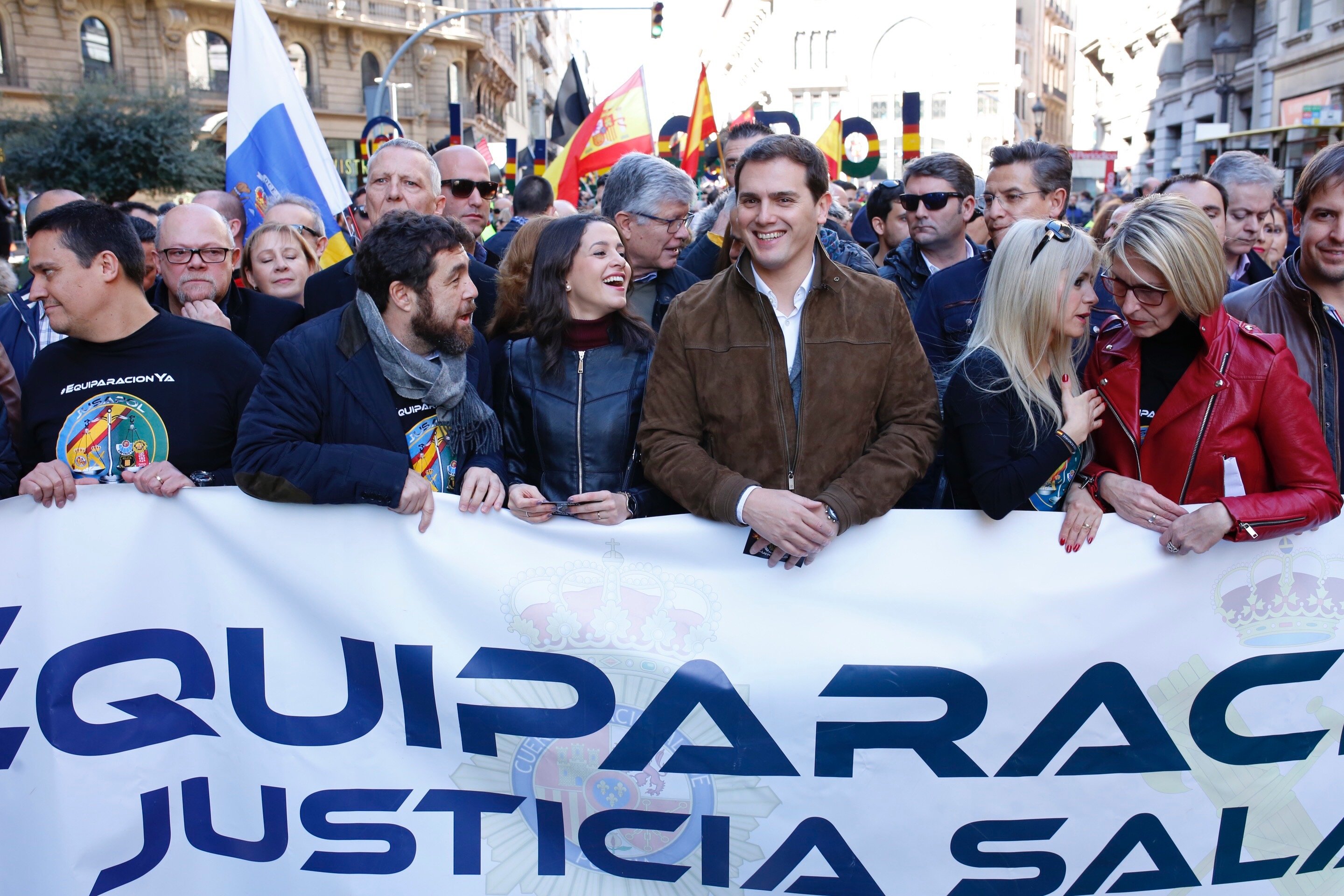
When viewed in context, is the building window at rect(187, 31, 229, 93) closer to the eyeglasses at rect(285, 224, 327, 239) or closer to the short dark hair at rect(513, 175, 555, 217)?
the short dark hair at rect(513, 175, 555, 217)

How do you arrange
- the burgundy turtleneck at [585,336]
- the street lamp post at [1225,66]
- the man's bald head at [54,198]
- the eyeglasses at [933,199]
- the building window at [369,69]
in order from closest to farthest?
the burgundy turtleneck at [585,336], the eyeglasses at [933,199], the man's bald head at [54,198], the street lamp post at [1225,66], the building window at [369,69]

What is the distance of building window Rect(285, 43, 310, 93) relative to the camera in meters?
44.9

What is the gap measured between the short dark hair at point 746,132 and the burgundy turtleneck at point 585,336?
127 inches

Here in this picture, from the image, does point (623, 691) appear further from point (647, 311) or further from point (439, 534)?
point (647, 311)

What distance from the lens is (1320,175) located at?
325cm

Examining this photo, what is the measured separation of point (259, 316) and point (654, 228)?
5.29 ft

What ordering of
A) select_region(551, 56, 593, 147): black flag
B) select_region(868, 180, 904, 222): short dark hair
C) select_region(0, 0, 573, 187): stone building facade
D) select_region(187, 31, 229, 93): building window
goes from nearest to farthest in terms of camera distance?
select_region(868, 180, 904, 222): short dark hair, select_region(551, 56, 593, 147): black flag, select_region(0, 0, 573, 187): stone building facade, select_region(187, 31, 229, 93): building window

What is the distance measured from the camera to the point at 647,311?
398 centimetres

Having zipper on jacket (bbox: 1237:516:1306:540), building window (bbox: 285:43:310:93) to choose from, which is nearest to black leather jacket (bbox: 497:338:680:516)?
zipper on jacket (bbox: 1237:516:1306:540)

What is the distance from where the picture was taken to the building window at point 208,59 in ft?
137

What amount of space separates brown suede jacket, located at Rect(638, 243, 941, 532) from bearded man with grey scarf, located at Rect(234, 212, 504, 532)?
529 millimetres

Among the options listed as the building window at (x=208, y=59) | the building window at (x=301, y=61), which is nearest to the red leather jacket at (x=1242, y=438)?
the building window at (x=208, y=59)

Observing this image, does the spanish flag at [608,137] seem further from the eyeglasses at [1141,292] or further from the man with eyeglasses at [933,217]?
the eyeglasses at [1141,292]

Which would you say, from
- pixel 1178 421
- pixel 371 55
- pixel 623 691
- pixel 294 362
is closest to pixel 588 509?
pixel 623 691
